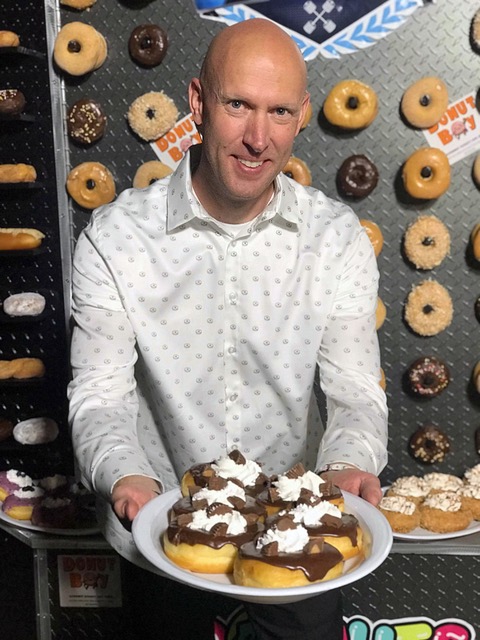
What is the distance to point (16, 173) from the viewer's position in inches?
135

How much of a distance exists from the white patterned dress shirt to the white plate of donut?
0.39 meters

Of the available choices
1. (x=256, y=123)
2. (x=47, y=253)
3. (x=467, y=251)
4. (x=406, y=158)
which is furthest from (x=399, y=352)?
(x=256, y=123)

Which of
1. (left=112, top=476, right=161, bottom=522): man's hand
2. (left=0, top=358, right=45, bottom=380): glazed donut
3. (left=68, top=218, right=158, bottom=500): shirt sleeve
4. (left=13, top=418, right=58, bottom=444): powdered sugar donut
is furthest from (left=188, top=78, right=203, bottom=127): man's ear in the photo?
(left=13, top=418, right=58, bottom=444): powdered sugar donut

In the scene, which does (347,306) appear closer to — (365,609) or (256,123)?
(256,123)

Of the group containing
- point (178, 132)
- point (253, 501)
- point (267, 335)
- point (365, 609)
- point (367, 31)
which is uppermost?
point (367, 31)

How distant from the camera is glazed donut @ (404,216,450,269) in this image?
343cm

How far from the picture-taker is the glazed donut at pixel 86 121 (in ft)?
11.5

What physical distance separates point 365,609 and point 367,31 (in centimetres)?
226

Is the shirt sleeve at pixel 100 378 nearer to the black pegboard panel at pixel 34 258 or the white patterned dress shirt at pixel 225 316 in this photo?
the white patterned dress shirt at pixel 225 316

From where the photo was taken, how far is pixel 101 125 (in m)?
3.52

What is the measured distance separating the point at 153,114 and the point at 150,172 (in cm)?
25

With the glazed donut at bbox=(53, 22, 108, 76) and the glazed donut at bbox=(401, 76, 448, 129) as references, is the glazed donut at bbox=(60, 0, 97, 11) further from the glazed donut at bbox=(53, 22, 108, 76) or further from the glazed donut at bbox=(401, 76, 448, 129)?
the glazed donut at bbox=(401, 76, 448, 129)

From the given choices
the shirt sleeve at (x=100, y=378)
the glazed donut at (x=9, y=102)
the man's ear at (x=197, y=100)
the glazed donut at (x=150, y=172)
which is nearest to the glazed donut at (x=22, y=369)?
the glazed donut at (x=150, y=172)

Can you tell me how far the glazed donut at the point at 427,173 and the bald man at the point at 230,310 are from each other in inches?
46.1
